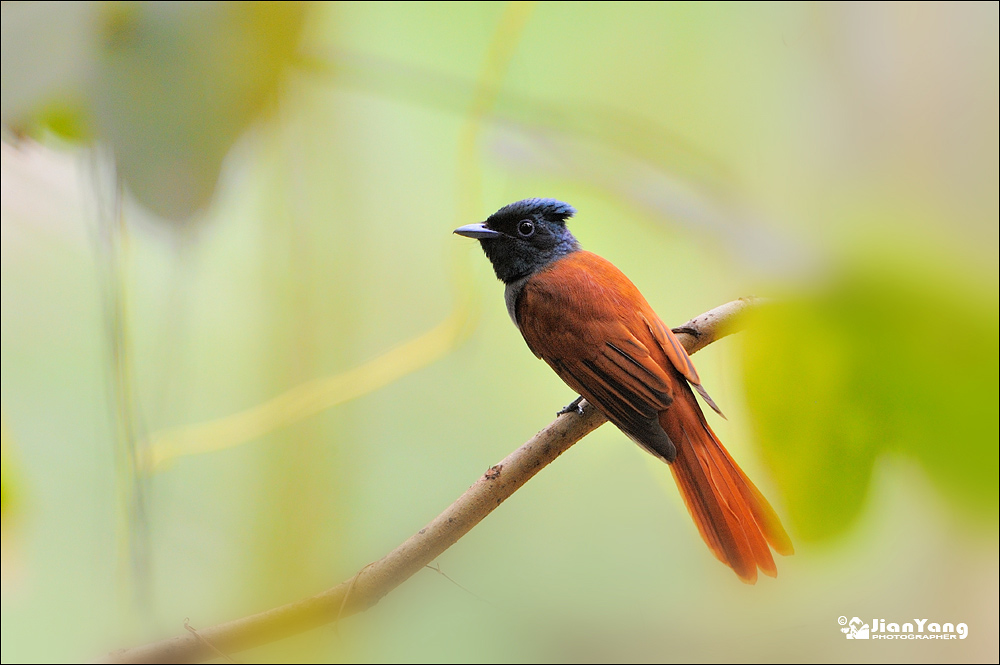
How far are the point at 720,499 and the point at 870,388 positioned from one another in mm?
208

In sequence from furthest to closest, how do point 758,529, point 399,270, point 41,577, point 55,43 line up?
point 399,270, point 41,577, point 55,43, point 758,529

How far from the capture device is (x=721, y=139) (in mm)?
857

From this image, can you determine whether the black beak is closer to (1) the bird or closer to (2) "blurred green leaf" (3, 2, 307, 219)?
(1) the bird

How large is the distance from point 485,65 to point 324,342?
0.41 meters

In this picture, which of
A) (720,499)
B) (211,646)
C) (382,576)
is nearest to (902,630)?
(720,499)

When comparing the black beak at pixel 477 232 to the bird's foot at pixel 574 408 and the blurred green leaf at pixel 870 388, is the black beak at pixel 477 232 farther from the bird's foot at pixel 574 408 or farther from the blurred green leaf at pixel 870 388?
the blurred green leaf at pixel 870 388

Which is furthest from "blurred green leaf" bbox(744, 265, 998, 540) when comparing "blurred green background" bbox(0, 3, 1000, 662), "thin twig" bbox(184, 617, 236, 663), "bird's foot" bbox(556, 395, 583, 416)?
"thin twig" bbox(184, 617, 236, 663)

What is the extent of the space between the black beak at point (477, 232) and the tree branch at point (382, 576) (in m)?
0.26

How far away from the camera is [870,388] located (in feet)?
1.36

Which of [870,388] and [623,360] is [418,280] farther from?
[870,388]

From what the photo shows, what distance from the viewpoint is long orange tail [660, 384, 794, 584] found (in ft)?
1.80

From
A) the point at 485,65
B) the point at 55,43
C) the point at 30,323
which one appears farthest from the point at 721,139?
the point at 30,323

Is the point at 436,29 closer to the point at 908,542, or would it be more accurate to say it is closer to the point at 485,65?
the point at 485,65

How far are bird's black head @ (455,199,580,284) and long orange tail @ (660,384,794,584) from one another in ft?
0.81
